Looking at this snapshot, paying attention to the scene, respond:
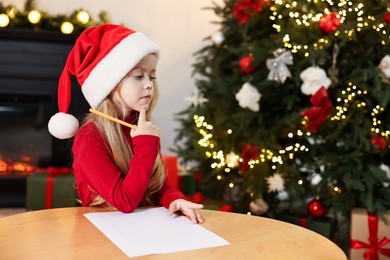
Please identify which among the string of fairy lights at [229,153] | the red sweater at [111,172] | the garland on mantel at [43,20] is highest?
the garland on mantel at [43,20]

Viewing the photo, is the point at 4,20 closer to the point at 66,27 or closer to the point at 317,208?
the point at 66,27

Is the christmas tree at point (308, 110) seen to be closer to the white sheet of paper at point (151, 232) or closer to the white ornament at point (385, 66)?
the white ornament at point (385, 66)

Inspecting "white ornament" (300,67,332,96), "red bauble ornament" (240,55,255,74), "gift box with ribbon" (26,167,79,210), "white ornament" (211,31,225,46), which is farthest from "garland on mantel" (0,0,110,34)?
"white ornament" (300,67,332,96)

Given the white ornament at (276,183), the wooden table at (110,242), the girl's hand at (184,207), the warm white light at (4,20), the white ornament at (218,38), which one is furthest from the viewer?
the warm white light at (4,20)

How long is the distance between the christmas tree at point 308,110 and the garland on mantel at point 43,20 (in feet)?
3.49

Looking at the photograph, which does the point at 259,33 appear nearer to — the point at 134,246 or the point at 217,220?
the point at 217,220

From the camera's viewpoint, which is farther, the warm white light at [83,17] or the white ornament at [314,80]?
the warm white light at [83,17]

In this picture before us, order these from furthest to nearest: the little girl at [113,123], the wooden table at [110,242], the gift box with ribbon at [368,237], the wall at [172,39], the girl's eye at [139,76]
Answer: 1. the wall at [172,39]
2. the gift box with ribbon at [368,237]
3. the girl's eye at [139,76]
4. the little girl at [113,123]
5. the wooden table at [110,242]

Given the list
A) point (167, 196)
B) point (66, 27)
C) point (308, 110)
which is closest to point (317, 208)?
point (308, 110)

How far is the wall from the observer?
3.67m

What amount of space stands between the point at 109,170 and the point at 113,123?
0.15 meters

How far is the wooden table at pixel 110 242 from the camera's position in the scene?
877 millimetres

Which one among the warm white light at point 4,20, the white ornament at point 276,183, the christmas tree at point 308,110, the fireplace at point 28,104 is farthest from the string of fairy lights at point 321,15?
the warm white light at point 4,20

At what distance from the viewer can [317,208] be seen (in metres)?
2.46
